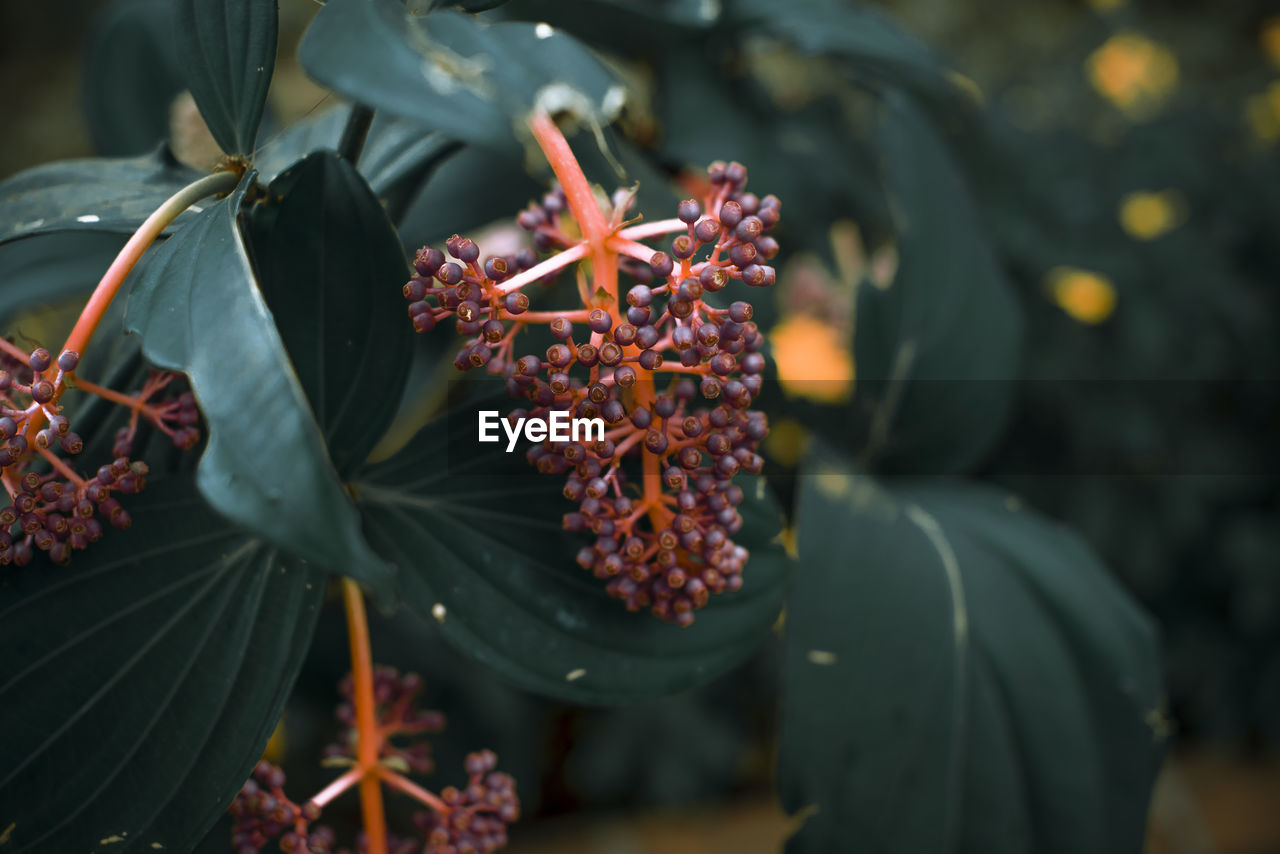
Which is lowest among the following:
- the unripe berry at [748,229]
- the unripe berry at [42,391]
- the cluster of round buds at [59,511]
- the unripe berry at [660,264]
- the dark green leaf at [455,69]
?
the cluster of round buds at [59,511]

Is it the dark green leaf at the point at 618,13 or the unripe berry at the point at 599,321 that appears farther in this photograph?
the dark green leaf at the point at 618,13

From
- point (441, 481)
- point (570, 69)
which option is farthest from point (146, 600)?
point (570, 69)

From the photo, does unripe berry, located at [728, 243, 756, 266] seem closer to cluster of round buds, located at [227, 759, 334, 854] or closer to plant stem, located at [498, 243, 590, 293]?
plant stem, located at [498, 243, 590, 293]

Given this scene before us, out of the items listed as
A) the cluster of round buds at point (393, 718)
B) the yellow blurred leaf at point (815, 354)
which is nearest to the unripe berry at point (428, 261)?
the cluster of round buds at point (393, 718)

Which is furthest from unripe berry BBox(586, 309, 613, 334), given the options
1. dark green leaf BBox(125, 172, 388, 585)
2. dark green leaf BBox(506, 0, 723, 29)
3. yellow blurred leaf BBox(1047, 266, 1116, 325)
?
yellow blurred leaf BBox(1047, 266, 1116, 325)
